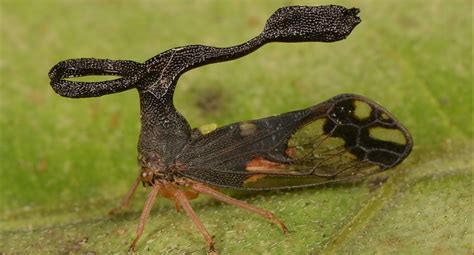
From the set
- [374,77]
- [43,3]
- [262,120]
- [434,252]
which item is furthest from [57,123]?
[434,252]

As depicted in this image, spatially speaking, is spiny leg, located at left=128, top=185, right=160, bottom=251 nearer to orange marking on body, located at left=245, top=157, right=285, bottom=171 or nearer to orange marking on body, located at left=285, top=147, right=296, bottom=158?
orange marking on body, located at left=245, top=157, right=285, bottom=171

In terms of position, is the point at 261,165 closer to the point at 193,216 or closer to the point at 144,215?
the point at 193,216

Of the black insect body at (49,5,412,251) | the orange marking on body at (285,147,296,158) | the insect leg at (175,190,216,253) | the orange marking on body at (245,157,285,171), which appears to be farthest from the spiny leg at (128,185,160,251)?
the orange marking on body at (285,147,296,158)

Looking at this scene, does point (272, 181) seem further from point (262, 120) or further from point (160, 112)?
point (160, 112)

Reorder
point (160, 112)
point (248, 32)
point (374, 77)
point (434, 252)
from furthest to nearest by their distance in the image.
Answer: point (248, 32) → point (374, 77) → point (160, 112) → point (434, 252)

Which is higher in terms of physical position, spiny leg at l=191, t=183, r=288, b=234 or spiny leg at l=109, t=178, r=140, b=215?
spiny leg at l=109, t=178, r=140, b=215

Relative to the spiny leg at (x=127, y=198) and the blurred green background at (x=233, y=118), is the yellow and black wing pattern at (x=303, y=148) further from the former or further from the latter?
the spiny leg at (x=127, y=198)

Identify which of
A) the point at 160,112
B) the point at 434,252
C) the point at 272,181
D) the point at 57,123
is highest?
the point at 57,123

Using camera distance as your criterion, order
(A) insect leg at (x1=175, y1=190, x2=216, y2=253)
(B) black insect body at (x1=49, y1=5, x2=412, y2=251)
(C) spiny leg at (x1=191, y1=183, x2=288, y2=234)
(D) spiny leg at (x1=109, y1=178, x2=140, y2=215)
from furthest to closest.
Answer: (D) spiny leg at (x1=109, y1=178, x2=140, y2=215)
(B) black insect body at (x1=49, y1=5, x2=412, y2=251)
(C) spiny leg at (x1=191, y1=183, x2=288, y2=234)
(A) insect leg at (x1=175, y1=190, x2=216, y2=253)
